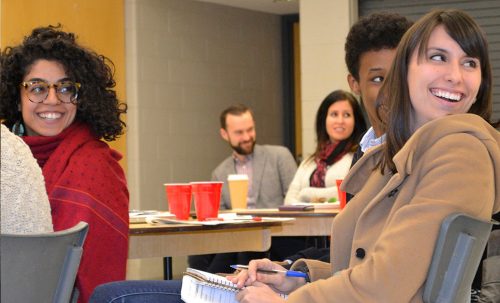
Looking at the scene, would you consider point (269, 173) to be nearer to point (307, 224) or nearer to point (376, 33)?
point (307, 224)

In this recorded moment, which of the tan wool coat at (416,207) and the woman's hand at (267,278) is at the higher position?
the tan wool coat at (416,207)

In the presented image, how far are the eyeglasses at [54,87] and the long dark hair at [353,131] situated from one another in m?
2.72

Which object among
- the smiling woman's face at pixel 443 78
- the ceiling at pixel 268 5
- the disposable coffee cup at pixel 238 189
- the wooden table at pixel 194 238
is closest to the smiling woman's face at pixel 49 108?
the wooden table at pixel 194 238

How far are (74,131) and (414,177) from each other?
1364 mm

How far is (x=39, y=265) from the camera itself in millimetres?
1730

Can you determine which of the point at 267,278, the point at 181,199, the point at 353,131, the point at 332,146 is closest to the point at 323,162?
the point at 332,146

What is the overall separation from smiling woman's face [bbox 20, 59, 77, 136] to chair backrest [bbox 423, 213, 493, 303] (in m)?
1.53

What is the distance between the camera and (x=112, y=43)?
7488 millimetres

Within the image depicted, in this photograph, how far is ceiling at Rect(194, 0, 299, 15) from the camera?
338 inches

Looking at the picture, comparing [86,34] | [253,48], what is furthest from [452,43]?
[253,48]

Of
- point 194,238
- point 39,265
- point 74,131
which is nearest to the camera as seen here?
point 39,265

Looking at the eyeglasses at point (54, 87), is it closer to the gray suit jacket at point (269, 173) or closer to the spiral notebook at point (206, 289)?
the spiral notebook at point (206, 289)

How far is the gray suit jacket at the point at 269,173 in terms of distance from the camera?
19.9ft

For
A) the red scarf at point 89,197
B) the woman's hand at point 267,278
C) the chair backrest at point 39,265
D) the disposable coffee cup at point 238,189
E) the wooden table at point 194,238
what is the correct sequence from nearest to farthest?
1. the chair backrest at point 39,265
2. the woman's hand at point 267,278
3. the red scarf at point 89,197
4. the wooden table at point 194,238
5. the disposable coffee cup at point 238,189
